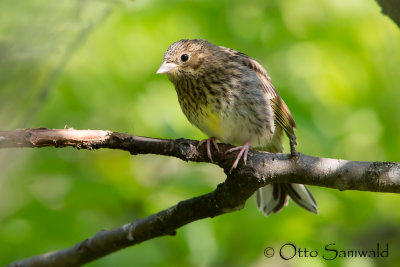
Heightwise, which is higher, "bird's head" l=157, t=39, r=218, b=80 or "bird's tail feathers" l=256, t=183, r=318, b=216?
"bird's head" l=157, t=39, r=218, b=80

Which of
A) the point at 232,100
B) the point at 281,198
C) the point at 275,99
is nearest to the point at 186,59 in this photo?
the point at 232,100

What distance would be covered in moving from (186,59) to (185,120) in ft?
2.14

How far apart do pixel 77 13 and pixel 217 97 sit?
131 cm

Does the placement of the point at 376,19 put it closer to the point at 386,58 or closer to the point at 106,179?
the point at 386,58

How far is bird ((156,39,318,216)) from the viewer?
454 centimetres

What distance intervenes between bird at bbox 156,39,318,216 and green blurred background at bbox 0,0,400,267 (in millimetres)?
162

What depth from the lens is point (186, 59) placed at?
4805 millimetres

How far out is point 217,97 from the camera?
4.55 meters

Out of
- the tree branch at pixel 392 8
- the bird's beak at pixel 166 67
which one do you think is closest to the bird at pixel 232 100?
the bird's beak at pixel 166 67

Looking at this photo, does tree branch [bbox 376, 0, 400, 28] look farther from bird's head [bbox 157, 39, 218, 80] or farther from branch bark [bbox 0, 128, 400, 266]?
bird's head [bbox 157, 39, 218, 80]

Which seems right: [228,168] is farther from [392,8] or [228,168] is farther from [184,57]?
[184,57]

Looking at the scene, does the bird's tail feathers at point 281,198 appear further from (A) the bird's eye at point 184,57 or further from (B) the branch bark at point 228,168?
(A) the bird's eye at point 184,57

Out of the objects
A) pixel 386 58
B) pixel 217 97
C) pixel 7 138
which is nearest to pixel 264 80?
pixel 217 97

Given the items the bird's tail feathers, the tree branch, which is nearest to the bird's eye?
the bird's tail feathers
